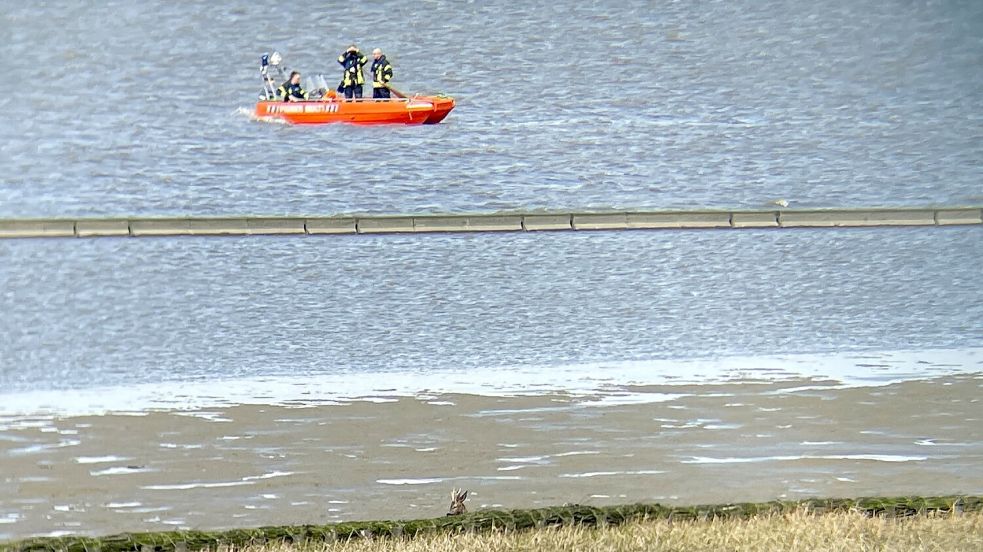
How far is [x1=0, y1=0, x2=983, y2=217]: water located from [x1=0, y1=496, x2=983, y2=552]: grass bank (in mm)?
1279

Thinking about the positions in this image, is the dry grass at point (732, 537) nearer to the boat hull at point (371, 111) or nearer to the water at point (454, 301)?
the water at point (454, 301)

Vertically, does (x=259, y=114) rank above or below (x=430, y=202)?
above

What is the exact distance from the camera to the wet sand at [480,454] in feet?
12.6

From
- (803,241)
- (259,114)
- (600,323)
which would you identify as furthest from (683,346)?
(259,114)

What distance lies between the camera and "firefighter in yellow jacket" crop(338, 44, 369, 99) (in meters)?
4.43

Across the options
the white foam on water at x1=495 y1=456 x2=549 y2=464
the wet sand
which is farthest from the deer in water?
the white foam on water at x1=495 y1=456 x2=549 y2=464

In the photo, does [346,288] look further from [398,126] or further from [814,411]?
[814,411]

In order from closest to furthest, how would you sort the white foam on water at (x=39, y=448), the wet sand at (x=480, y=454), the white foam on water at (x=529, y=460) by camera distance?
the wet sand at (x=480, y=454), the white foam on water at (x=39, y=448), the white foam on water at (x=529, y=460)

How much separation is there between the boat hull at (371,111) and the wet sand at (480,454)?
0.97 meters

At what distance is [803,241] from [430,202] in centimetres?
138

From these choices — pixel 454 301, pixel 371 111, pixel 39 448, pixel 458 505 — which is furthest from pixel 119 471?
pixel 371 111

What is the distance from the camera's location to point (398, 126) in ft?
14.7

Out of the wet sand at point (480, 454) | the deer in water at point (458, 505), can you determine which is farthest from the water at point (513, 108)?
the deer in water at point (458, 505)

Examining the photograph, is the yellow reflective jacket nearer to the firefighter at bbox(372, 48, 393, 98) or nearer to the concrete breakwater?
the firefighter at bbox(372, 48, 393, 98)
